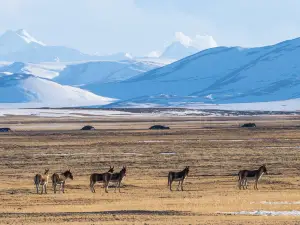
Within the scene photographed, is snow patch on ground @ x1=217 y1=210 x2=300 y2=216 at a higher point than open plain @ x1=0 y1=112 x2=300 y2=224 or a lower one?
lower

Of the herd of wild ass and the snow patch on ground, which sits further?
the herd of wild ass

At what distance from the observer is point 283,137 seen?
224ft

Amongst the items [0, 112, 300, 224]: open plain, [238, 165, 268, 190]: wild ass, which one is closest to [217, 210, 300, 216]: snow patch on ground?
[0, 112, 300, 224]: open plain

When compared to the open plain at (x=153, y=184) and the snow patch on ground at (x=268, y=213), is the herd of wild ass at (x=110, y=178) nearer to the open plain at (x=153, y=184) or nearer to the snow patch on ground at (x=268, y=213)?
the open plain at (x=153, y=184)

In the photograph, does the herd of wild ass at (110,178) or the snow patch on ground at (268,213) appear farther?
the herd of wild ass at (110,178)

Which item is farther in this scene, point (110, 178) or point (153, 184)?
point (153, 184)

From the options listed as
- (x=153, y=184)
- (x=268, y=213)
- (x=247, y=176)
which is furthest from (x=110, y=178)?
(x=268, y=213)

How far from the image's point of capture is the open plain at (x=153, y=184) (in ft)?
81.8

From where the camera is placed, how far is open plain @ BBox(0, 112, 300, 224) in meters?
24.9

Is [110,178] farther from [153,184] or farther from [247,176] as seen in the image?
[247,176]

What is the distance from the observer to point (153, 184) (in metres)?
34.2

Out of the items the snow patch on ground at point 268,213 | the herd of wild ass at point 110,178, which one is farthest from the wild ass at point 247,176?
the snow patch on ground at point 268,213

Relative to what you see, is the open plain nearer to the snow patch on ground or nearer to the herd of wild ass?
the snow patch on ground

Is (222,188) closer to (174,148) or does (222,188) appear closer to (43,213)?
(43,213)
